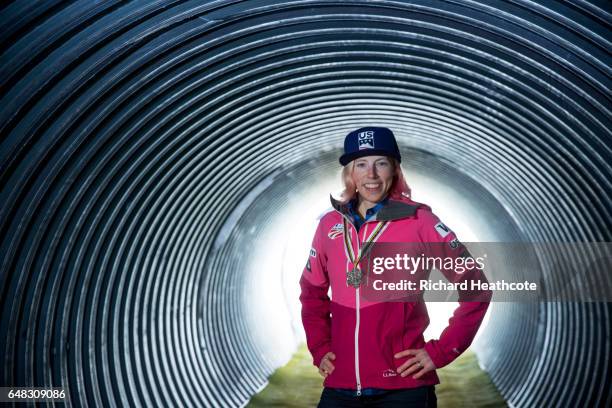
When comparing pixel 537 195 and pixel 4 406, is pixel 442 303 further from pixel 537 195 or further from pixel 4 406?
pixel 4 406

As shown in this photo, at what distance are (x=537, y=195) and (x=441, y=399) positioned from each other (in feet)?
12.9

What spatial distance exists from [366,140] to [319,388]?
784 cm

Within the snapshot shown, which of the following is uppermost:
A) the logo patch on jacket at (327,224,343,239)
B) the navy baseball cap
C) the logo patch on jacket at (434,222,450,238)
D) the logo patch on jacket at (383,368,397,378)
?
the navy baseball cap

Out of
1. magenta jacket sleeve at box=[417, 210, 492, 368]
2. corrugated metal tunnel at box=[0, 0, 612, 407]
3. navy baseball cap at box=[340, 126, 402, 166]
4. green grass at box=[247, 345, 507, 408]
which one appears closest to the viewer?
magenta jacket sleeve at box=[417, 210, 492, 368]

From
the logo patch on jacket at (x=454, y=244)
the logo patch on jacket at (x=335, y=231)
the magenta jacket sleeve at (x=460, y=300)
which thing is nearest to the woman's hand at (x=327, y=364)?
the magenta jacket sleeve at (x=460, y=300)

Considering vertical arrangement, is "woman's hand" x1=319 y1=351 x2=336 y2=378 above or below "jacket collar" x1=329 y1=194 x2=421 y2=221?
below

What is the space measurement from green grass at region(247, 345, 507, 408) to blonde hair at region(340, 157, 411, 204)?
6.16 m

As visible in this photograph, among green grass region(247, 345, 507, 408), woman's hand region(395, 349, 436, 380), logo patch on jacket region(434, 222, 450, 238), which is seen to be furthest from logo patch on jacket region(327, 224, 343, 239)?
green grass region(247, 345, 507, 408)

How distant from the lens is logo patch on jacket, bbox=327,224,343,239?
438 cm

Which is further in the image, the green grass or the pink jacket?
the green grass

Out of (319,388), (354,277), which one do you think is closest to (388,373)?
(354,277)

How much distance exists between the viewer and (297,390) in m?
11.2

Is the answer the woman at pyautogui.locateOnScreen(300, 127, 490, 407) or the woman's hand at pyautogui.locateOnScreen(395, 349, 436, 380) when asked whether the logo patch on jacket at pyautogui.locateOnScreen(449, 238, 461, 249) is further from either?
the woman's hand at pyautogui.locateOnScreen(395, 349, 436, 380)

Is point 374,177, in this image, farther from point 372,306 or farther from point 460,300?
point 460,300
